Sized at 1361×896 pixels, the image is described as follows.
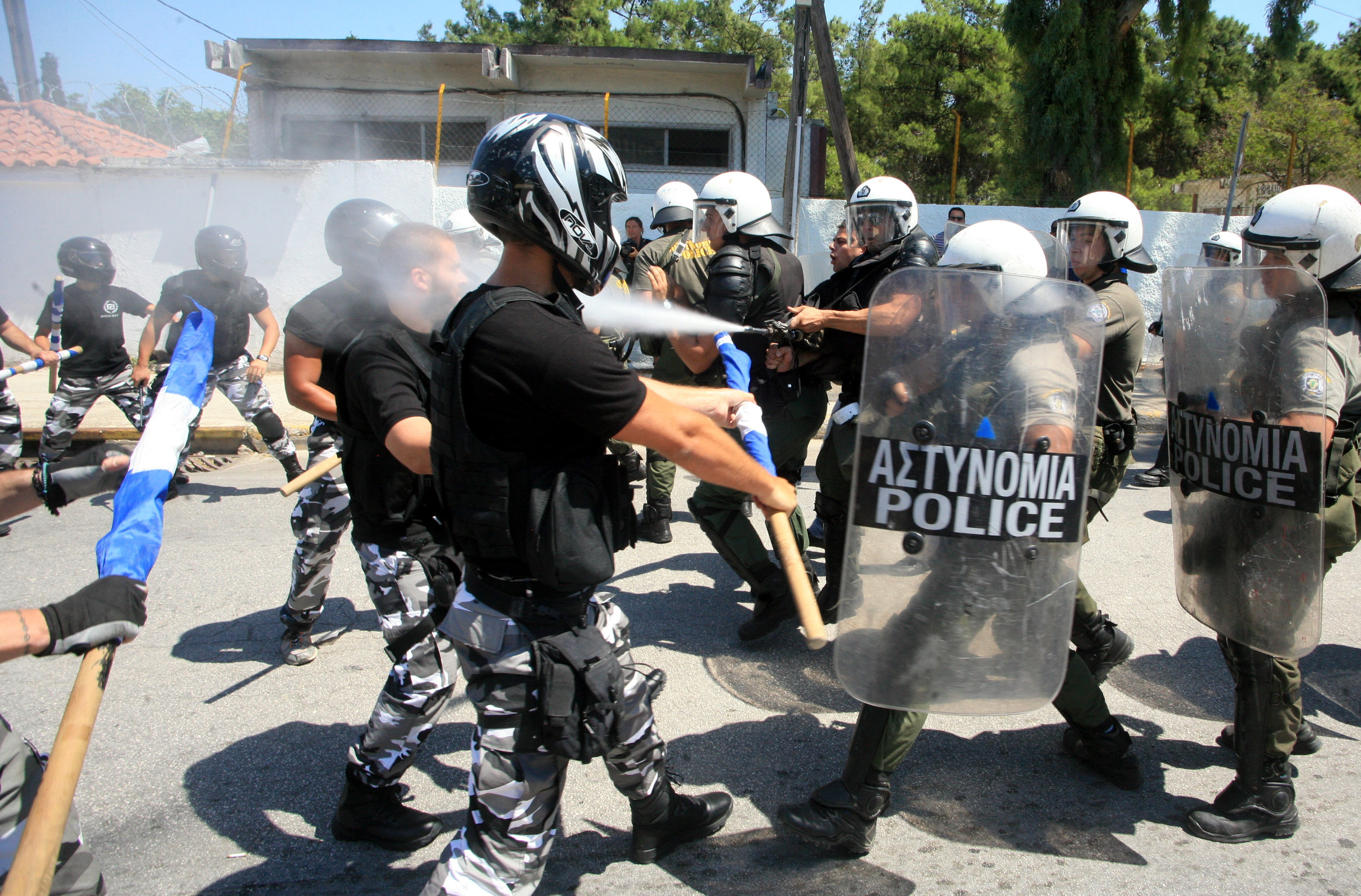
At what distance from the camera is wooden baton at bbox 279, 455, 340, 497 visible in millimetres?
2756

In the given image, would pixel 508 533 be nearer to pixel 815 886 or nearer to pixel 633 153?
pixel 815 886

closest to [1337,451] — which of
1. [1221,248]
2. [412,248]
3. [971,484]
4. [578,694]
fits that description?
[971,484]

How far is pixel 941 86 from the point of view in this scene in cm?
2208

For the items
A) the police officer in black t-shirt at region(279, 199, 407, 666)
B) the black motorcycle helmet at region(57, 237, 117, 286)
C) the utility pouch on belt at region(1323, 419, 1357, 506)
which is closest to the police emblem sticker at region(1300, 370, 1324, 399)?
the utility pouch on belt at region(1323, 419, 1357, 506)

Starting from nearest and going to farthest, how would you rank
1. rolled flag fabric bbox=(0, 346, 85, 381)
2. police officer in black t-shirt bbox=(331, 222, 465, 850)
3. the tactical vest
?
1. the tactical vest
2. police officer in black t-shirt bbox=(331, 222, 465, 850)
3. rolled flag fabric bbox=(0, 346, 85, 381)

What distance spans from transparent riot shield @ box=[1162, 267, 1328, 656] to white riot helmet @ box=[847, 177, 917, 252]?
55.0 inches

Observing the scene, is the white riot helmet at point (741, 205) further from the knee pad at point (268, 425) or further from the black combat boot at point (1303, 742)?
the knee pad at point (268, 425)

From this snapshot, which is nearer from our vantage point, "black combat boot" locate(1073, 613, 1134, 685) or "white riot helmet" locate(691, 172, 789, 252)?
"black combat boot" locate(1073, 613, 1134, 685)

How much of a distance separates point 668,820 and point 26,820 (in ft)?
4.55

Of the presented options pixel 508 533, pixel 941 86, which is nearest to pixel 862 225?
pixel 508 533

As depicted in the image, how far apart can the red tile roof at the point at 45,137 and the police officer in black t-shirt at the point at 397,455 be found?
381 centimetres

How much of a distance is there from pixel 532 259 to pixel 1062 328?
1.19m

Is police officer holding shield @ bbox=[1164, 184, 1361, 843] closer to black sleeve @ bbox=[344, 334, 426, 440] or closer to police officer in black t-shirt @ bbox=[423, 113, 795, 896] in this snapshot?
police officer in black t-shirt @ bbox=[423, 113, 795, 896]

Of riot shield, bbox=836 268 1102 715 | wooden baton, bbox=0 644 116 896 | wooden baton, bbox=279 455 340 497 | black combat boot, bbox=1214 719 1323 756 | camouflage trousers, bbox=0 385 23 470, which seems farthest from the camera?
camouflage trousers, bbox=0 385 23 470
